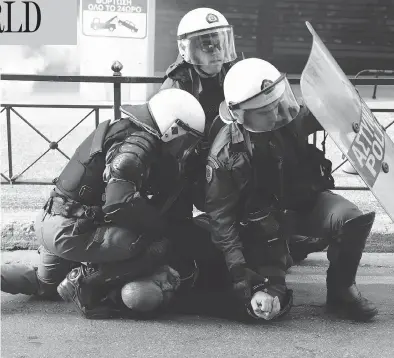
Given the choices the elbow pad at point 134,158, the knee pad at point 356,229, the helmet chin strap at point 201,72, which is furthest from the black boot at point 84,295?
the helmet chin strap at point 201,72

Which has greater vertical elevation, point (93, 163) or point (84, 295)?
point (93, 163)

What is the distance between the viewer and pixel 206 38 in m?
4.27

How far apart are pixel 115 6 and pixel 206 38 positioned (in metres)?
4.98

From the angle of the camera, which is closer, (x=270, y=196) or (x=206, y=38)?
(x=270, y=196)

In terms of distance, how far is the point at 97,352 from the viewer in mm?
3363

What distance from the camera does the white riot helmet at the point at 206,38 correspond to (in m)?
4.27

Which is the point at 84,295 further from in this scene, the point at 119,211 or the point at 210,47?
the point at 210,47

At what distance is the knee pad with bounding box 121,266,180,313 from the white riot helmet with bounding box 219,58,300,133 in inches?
32.4

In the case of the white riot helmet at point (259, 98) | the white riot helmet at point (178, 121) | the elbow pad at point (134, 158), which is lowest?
Result: the elbow pad at point (134, 158)

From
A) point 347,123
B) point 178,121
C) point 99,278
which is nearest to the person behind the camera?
point 347,123

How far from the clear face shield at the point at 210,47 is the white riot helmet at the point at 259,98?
0.68 m

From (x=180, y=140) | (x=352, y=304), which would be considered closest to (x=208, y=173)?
(x=180, y=140)

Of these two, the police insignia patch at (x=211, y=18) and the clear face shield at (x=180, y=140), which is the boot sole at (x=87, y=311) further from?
the police insignia patch at (x=211, y=18)

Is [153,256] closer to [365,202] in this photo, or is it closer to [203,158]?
[203,158]
